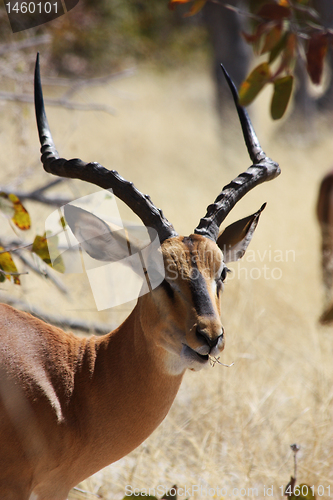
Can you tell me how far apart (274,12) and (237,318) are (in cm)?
349

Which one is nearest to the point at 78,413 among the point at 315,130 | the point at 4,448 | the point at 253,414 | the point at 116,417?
the point at 116,417

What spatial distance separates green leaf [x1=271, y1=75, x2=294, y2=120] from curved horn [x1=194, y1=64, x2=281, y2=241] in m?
0.21

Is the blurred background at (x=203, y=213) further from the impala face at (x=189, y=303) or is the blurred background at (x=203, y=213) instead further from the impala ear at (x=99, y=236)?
the impala face at (x=189, y=303)

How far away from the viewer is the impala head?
2.33m

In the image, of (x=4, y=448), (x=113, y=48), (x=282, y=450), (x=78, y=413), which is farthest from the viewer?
(x=113, y=48)

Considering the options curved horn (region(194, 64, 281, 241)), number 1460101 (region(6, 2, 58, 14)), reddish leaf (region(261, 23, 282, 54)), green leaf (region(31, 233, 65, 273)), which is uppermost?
reddish leaf (region(261, 23, 282, 54))

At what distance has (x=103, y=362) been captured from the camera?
2857 mm

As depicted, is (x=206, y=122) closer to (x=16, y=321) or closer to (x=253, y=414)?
(x=253, y=414)

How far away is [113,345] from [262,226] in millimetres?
6164

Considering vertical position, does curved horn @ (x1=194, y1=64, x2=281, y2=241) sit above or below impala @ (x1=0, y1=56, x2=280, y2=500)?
above

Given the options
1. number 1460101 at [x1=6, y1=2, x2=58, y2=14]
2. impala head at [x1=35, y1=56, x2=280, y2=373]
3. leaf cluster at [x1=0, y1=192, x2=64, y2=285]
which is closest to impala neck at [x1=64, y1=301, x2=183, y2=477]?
impala head at [x1=35, y1=56, x2=280, y2=373]

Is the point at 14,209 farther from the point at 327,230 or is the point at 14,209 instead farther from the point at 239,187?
the point at 327,230

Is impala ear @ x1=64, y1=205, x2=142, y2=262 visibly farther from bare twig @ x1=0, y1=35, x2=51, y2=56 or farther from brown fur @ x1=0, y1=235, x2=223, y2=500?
bare twig @ x1=0, y1=35, x2=51, y2=56

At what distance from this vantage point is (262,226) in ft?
28.3
